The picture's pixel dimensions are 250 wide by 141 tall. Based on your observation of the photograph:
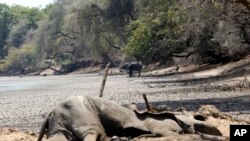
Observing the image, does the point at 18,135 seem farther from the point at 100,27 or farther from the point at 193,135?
the point at 100,27

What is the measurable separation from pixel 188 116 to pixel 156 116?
52 cm

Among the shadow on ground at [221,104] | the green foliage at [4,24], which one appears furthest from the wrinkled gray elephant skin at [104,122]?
the green foliage at [4,24]

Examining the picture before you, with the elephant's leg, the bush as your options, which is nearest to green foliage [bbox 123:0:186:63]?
the elephant's leg

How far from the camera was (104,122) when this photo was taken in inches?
309

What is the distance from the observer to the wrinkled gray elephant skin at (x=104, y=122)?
7512mm

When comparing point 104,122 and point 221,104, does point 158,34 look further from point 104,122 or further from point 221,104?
point 104,122

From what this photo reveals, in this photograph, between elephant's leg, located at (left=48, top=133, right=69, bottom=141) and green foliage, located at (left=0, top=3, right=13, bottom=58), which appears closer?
elephant's leg, located at (left=48, top=133, right=69, bottom=141)

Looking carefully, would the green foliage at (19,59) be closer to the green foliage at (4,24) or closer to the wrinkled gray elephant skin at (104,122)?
the green foliage at (4,24)

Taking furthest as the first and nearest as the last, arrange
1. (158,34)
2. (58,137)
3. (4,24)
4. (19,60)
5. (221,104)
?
(4,24) → (19,60) → (158,34) → (221,104) → (58,137)

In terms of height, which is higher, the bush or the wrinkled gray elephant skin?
the wrinkled gray elephant skin

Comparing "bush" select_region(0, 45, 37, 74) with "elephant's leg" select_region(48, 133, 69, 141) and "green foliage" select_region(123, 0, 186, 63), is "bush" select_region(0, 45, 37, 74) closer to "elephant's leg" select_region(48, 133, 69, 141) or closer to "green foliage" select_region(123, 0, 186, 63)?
"green foliage" select_region(123, 0, 186, 63)

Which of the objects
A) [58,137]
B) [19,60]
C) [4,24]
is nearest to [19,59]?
[19,60]

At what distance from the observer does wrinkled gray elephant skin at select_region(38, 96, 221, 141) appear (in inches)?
296

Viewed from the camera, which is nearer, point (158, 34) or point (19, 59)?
point (158, 34)
